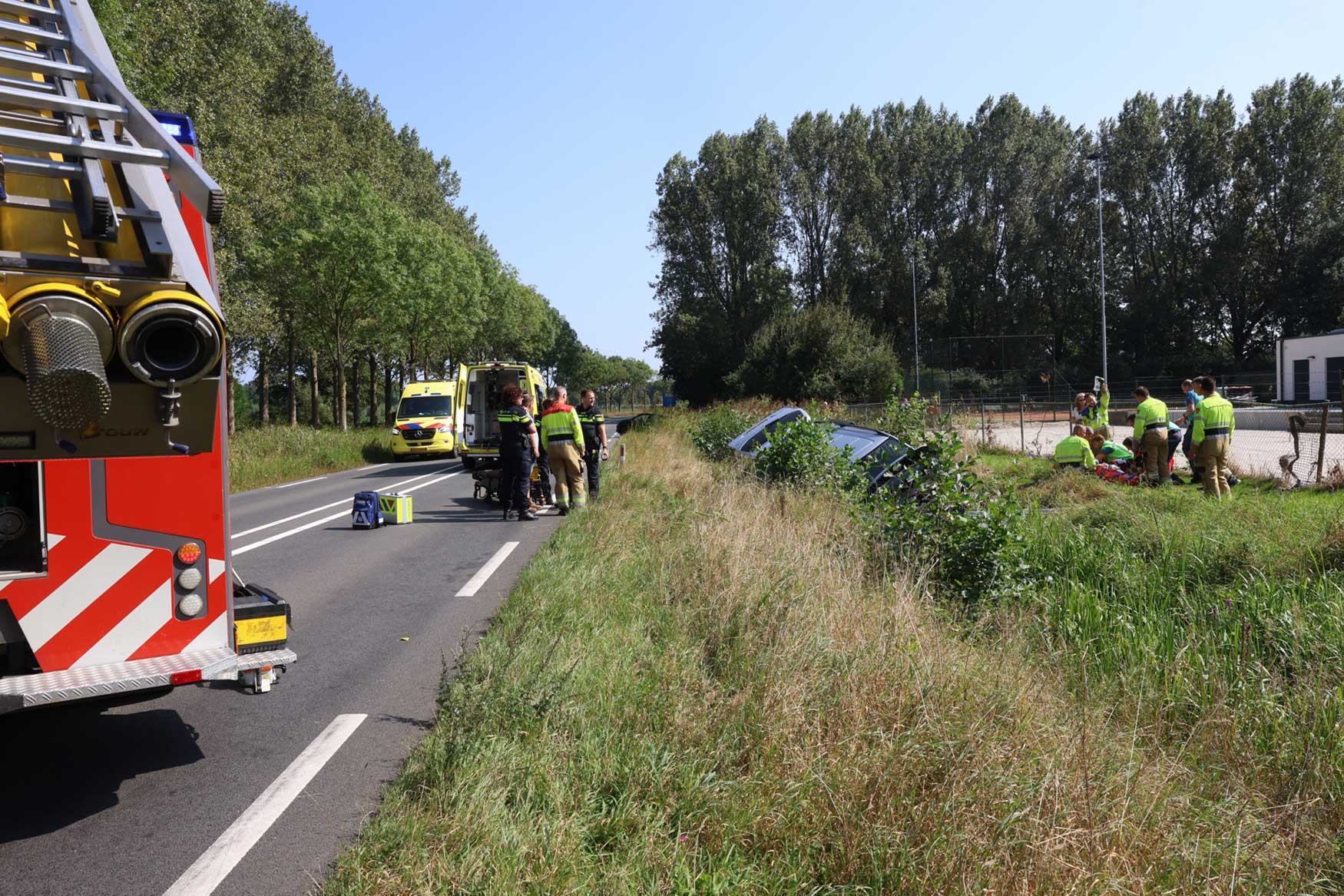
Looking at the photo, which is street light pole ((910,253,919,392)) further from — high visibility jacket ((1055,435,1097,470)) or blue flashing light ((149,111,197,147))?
blue flashing light ((149,111,197,147))

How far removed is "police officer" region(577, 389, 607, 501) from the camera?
13734 millimetres

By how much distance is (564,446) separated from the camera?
12.3 meters

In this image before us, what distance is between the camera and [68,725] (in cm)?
469

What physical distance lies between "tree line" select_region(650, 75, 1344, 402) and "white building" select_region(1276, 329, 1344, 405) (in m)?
8.67

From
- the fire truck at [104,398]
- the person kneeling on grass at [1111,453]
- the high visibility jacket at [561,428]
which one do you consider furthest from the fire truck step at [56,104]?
the person kneeling on grass at [1111,453]

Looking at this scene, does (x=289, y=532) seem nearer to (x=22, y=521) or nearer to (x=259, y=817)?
(x=22, y=521)

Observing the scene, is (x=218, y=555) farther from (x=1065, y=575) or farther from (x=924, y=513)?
(x=1065, y=575)

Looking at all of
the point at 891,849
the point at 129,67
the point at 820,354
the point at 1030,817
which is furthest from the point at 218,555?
the point at 820,354

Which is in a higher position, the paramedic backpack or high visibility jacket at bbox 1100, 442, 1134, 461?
high visibility jacket at bbox 1100, 442, 1134, 461

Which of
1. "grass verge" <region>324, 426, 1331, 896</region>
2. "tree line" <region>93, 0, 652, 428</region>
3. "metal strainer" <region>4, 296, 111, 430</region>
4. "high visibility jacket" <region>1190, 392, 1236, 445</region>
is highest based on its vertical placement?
"tree line" <region>93, 0, 652, 428</region>

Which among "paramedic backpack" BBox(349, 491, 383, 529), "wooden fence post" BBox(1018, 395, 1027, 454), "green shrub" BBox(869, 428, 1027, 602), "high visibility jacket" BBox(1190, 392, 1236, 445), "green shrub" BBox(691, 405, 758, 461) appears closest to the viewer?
"green shrub" BBox(869, 428, 1027, 602)

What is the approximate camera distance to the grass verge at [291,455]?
20641mm

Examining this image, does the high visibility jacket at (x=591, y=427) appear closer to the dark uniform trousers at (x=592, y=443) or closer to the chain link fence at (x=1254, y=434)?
the dark uniform trousers at (x=592, y=443)

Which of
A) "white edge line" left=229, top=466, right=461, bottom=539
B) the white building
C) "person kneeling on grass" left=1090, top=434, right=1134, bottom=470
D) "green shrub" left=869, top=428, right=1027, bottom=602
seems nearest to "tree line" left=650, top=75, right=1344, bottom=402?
the white building
